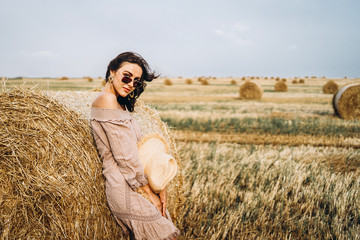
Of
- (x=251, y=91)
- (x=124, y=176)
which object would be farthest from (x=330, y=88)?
(x=124, y=176)

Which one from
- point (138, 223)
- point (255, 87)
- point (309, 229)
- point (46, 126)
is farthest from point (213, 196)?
point (255, 87)

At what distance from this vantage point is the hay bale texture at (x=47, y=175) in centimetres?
237

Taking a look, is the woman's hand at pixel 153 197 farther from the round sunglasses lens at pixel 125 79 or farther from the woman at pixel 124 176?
the round sunglasses lens at pixel 125 79

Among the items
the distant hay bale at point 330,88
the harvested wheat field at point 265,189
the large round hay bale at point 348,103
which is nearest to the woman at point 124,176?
the harvested wheat field at point 265,189

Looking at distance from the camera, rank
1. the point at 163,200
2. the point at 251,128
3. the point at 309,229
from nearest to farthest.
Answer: the point at 163,200 < the point at 309,229 < the point at 251,128

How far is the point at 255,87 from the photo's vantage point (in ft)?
65.4

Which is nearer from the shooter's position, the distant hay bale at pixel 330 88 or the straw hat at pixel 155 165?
the straw hat at pixel 155 165

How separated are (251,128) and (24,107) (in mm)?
7525

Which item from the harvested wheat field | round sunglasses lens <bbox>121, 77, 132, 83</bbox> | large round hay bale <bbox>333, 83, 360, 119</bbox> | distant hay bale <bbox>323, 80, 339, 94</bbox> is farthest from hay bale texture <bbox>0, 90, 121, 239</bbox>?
distant hay bale <bbox>323, 80, 339, 94</bbox>

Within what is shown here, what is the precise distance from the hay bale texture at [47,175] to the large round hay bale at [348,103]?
37.6 ft

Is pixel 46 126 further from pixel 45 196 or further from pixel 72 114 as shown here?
pixel 45 196

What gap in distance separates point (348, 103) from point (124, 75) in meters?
11.7

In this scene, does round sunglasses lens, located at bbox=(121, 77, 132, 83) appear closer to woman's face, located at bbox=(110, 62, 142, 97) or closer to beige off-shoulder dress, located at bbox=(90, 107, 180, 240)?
woman's face, located at bbox=(110, 62, 142, 97)

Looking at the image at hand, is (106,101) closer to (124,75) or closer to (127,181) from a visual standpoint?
(124,75)
